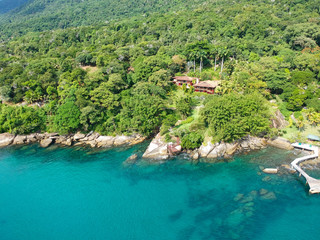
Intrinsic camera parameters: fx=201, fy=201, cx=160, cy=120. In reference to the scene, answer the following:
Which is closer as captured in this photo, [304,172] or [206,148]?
[304,172]

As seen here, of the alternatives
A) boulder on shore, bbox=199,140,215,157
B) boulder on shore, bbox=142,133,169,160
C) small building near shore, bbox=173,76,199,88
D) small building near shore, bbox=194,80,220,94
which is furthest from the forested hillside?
boulder on shore, bbox=199,140,215,157

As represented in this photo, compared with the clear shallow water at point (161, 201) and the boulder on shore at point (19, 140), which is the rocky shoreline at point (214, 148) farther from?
the boulder on shore at point (19, 140)

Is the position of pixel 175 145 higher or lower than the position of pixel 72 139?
lower

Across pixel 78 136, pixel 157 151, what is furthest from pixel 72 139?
pixel 157 151

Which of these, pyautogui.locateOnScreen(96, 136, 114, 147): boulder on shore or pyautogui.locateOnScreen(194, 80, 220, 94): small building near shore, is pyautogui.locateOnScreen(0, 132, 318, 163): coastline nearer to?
pyautogui.locateOnScreen(96, 136, 114, 147): boulder on shore

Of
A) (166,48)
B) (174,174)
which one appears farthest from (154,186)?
(166,48)

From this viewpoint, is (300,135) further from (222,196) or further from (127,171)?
(127,171)

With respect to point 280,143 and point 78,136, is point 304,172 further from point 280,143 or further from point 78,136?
point 78,136
